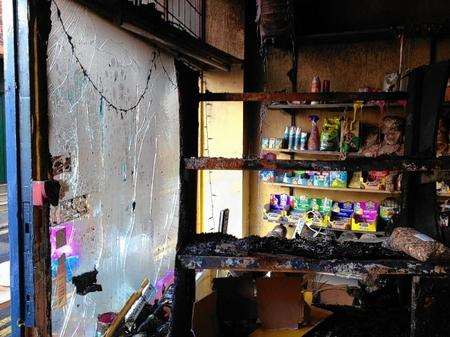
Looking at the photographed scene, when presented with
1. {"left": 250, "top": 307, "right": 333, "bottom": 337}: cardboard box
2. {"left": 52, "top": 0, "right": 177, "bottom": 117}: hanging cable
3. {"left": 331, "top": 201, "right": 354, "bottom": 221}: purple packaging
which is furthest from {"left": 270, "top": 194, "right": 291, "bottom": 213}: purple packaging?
{"left": 250, "top": 307, "right": 333, "bottom": 337}: cardboard box

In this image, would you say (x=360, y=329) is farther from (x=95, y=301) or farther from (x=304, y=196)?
(x=304, y=196)

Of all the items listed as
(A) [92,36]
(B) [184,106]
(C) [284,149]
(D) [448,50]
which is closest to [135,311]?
(B) [184,106]

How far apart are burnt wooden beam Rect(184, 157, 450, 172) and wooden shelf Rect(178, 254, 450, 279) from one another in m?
0.27

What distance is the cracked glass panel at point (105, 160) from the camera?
171 centimetres

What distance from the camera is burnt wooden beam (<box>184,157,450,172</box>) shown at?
1.11m

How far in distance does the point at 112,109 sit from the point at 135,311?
112 cm

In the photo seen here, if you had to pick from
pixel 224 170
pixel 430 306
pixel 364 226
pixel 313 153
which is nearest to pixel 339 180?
pixel 313 153

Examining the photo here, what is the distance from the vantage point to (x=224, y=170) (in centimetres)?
245

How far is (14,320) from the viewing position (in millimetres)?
1450

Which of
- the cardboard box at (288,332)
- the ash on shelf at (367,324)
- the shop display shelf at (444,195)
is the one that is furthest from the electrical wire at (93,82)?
the shop display shelf at (444,195)

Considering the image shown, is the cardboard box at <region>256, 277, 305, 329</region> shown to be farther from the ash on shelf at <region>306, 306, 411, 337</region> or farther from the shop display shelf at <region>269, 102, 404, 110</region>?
the shop display shelf at <region>269, 102, 404, 110</region>

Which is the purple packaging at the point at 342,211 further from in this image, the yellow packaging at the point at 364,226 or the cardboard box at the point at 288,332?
the cardboard box at the point at 288,332

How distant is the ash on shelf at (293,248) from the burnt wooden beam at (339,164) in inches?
10.8

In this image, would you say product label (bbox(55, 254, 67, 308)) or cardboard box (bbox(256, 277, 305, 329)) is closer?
cardboard box (bbox(256, 277, 305, 329))
